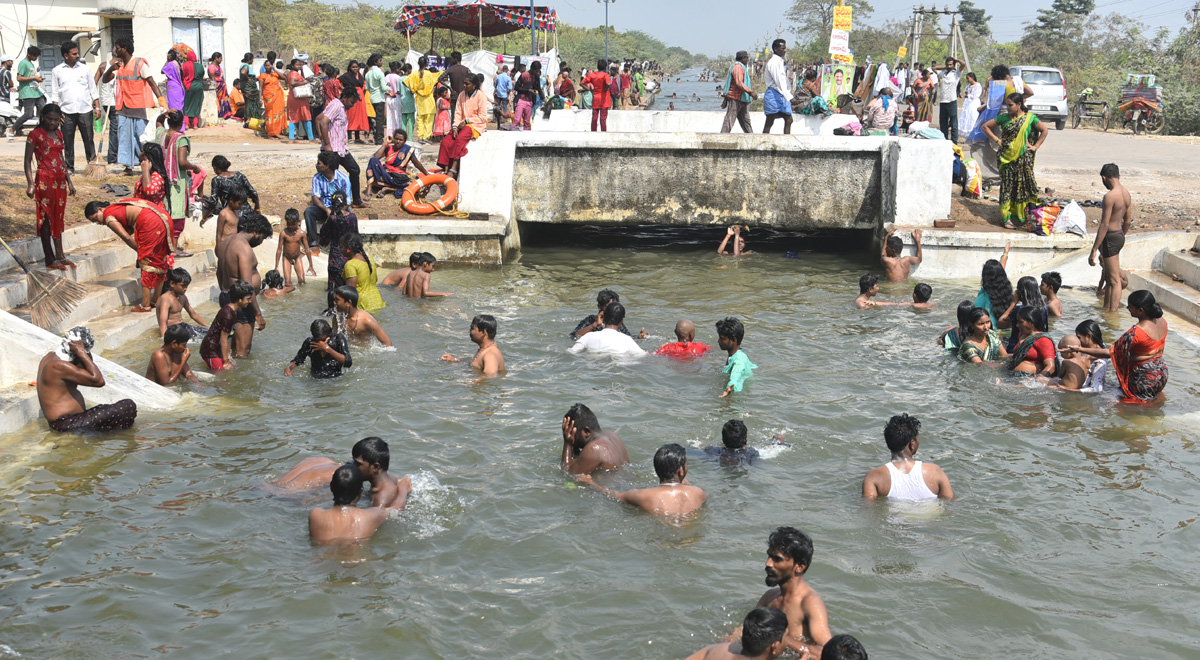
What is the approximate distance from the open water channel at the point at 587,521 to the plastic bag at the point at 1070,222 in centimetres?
367

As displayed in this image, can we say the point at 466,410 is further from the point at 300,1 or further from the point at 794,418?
the point at 300,1

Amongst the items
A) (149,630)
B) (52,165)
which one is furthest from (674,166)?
(149,630)

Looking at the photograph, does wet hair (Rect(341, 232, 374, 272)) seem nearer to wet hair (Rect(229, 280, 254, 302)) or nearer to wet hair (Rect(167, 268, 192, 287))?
wet hair (Rect(229, 280, 254, 302))

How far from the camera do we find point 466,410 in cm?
877

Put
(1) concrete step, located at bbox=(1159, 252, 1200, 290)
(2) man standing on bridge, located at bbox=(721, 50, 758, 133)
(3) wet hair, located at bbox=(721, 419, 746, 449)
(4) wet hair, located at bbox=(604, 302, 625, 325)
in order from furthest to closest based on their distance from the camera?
(2) man standing on bridge, located at bbox=(721, 50, 758, 133)
(1) concrete step, located at bbox=(1159, 252, 1200, 290)
(4) wet hair, located at bbox=(604, 302, 625, 325)
(3) wet hair, located at bbox=(721, 419, 746, 449)

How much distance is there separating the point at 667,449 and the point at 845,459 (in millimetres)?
1887

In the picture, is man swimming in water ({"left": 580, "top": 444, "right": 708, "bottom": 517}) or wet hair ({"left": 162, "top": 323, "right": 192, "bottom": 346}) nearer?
man swimming in water ({"left": 580, "top": 444, "right": 708, "bottom": 517})

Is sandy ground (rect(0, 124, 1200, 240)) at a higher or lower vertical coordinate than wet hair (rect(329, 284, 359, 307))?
higher

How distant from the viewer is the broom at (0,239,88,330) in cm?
963

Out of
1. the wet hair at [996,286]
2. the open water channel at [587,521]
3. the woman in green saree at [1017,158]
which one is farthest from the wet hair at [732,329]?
the woman in green saree at [1017,158]

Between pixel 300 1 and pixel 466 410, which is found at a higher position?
pixel 300 1

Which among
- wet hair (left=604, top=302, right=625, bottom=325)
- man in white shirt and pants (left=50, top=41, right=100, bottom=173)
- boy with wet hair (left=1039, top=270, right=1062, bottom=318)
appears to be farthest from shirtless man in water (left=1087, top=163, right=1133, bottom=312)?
man in white shirt and pants (left=50, top=41, right=100, bottom=173)

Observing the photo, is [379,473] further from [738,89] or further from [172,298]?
[738,89]

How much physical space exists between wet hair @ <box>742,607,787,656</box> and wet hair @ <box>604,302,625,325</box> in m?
5.56
